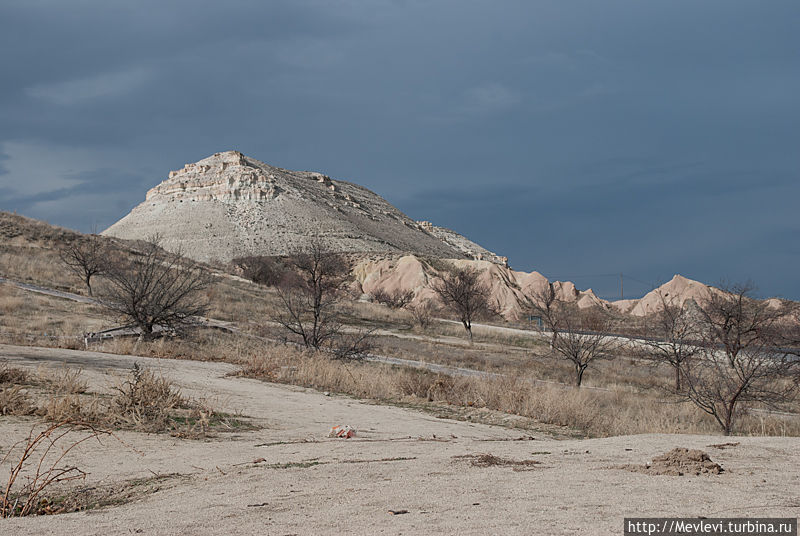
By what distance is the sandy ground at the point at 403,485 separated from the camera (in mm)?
3477

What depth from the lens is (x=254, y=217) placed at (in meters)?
115

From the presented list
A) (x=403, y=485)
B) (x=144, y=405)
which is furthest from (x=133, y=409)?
(x=403, y=485)

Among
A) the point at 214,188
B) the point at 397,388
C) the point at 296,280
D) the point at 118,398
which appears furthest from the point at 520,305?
the point at 214,188

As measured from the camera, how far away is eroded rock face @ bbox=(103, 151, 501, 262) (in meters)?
104

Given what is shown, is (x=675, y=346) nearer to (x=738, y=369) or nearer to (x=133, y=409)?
(x=738, y=369)

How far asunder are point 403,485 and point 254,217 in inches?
4505

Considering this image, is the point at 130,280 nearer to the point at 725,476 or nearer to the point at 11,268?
the point at 11,268

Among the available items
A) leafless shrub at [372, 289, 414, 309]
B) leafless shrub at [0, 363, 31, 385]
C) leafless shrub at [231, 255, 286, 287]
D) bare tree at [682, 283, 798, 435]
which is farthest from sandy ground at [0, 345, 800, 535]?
leafless shrub at [231, 255, 286, 287]

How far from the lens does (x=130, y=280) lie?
23859 millimetres

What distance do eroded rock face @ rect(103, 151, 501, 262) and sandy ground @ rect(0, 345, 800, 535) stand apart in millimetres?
92308

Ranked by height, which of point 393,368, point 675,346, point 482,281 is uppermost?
point 482,281

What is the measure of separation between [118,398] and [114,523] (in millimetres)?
4885

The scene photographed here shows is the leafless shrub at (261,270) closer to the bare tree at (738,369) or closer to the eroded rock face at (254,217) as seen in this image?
the eroded rock face at (254,217)

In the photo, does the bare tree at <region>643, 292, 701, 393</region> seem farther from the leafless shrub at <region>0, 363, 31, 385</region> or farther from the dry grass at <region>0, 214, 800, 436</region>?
the leafless shrub at <region>0, 363, 31, 385</region>
